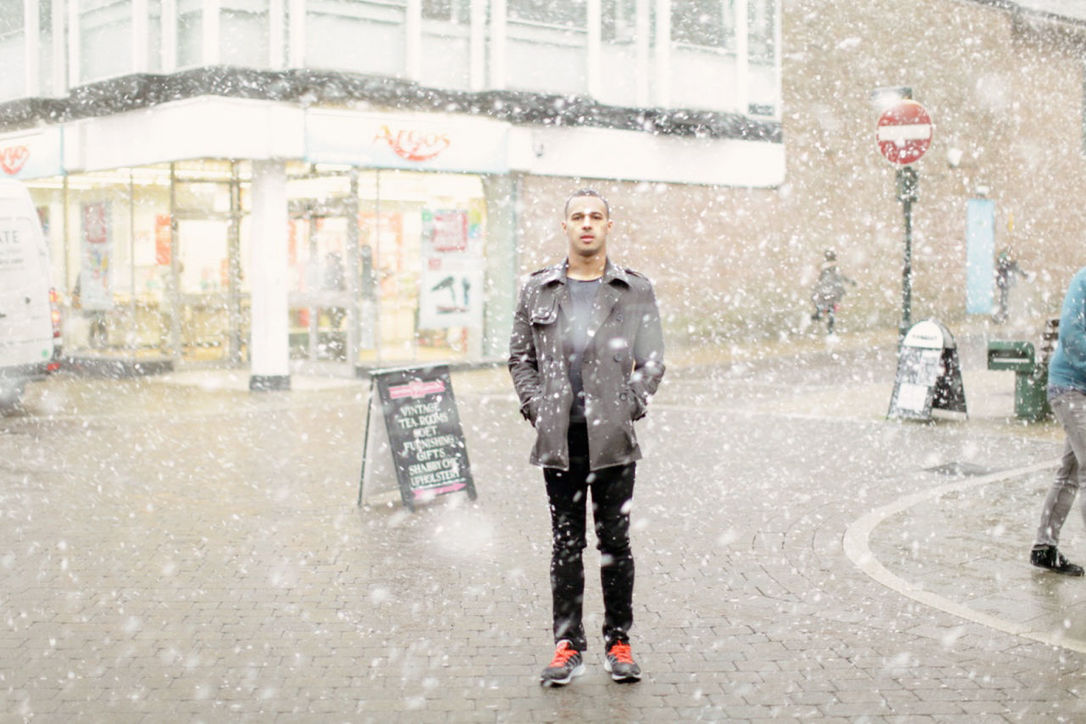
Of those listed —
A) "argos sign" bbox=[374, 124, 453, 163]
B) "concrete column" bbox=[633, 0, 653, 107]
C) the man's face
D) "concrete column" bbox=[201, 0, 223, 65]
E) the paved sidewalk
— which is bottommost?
the paved sidewalk

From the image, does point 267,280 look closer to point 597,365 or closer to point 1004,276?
point 597,365

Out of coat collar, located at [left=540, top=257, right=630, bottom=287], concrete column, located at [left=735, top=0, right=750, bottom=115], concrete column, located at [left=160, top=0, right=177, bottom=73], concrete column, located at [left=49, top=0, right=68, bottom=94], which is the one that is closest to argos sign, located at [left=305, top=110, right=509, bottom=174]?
concrete column, located at [left=160, top=0, right=177, bottom=73]

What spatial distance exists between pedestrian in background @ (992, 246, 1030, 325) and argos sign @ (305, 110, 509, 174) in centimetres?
1443

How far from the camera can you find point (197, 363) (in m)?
19.8

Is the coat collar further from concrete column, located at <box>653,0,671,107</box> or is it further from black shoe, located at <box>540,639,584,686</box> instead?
concrete column, located at <box>653,0,671,107</box>

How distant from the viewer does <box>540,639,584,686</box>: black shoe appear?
17.0 feet

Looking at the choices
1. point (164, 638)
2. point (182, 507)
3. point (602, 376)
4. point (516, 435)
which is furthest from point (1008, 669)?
point (516, 435)

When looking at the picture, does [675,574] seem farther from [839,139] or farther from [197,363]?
[839,139]

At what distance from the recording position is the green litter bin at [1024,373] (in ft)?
42.3

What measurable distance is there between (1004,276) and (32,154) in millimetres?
20450

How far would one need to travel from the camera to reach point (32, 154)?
20656mm

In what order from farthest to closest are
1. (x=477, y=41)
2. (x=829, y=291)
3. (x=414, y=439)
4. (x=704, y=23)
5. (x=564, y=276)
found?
(x=829, y=291) < (x=704, y=23) < (x=477, y=41) < (x=414, y=439) < (x=564, y=276)

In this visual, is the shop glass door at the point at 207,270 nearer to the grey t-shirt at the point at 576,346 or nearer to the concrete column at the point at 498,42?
the concrete column at the point at 498,42

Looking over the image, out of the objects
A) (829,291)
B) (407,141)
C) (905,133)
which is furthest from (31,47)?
(829,291)
